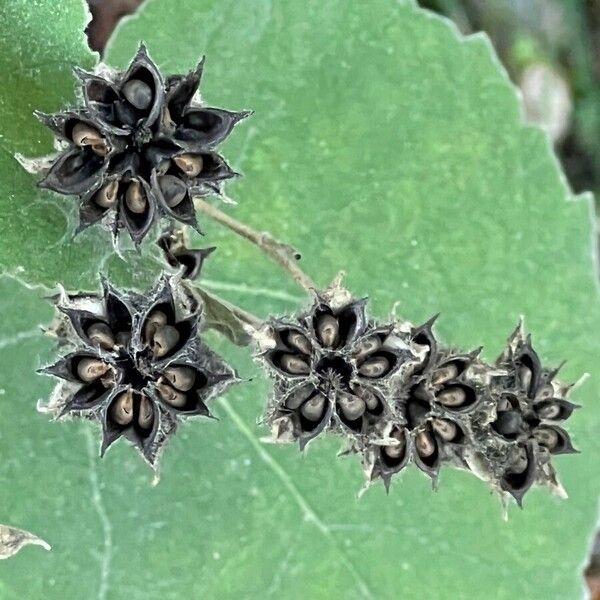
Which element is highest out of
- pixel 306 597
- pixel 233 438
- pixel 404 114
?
pixel 404 114

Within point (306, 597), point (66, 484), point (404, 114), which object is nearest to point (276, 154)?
point (404, 114)

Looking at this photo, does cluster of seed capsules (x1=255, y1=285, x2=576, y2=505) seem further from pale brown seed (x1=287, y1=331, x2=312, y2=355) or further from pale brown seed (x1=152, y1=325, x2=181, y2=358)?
pale brown seed (x1=152, y1=325, x2=181, y2=358)

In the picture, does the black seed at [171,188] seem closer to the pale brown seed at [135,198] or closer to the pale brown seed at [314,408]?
the pale brown seed at [135,198]

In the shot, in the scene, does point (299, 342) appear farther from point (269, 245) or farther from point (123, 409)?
point (269, 245)


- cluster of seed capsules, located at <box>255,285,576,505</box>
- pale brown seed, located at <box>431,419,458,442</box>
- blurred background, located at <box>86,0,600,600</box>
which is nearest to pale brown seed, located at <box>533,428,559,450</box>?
cluster of seed capsules, located at <box>255,285,576,505</box>

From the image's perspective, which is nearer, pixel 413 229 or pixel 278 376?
pixel 278 376

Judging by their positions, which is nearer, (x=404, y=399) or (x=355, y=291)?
(x=404, y=399)

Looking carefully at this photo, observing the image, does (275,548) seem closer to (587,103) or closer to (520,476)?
(520,476)

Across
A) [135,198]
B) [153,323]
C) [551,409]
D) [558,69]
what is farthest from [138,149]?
[558,69]
